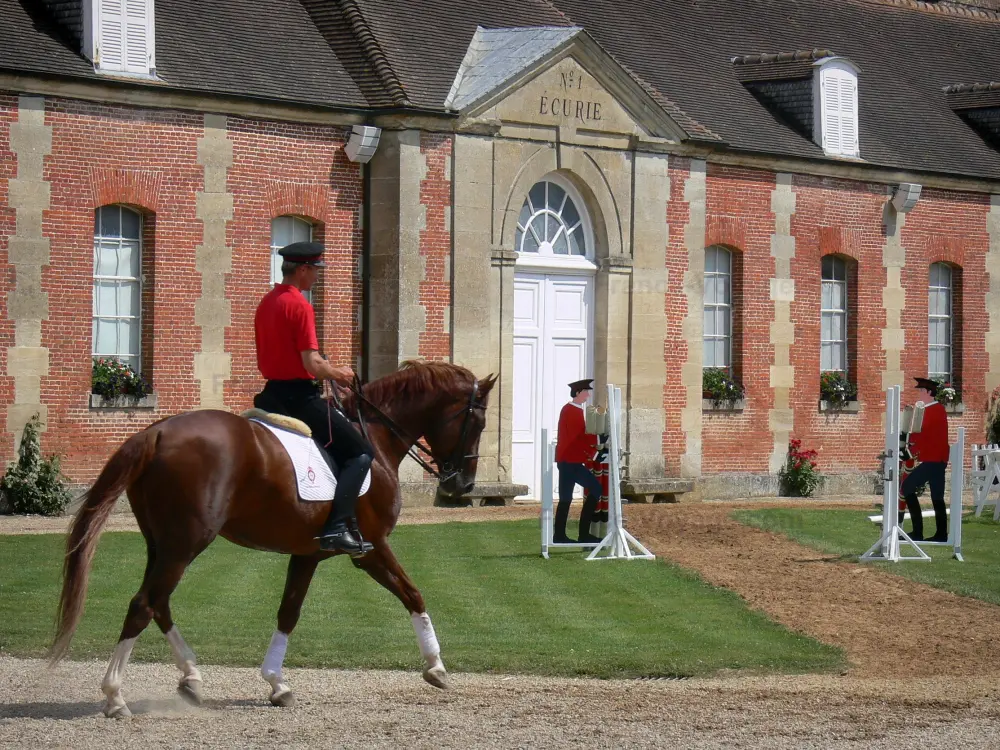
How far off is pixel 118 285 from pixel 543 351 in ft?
19.2

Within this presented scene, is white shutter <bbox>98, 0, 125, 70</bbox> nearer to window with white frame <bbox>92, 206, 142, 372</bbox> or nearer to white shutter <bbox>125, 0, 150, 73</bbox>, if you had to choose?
white shutter <bbox>125, 0, 150, 73</bbox>

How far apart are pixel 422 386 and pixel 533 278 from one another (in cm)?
1232

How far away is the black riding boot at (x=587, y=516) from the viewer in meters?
16.4

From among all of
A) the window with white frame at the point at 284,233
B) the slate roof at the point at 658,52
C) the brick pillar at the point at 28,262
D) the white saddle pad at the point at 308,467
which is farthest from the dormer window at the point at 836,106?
the white saddle pad at the point at 308,467

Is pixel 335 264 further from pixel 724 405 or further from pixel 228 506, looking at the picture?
pixel 228 506

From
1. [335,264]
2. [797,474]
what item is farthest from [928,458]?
[797,474]

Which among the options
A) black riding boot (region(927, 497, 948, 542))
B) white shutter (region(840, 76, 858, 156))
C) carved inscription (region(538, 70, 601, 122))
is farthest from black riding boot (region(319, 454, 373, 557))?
white shutter (region(840, 76, 858, 156))

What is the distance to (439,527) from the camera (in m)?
17.8

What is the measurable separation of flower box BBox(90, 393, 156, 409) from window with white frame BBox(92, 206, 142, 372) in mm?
452

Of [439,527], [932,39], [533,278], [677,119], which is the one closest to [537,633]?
[439,527]

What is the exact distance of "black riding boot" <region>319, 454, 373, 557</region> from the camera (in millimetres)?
8930

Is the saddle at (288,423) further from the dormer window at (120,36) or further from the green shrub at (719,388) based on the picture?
the green shrub at (719,388)

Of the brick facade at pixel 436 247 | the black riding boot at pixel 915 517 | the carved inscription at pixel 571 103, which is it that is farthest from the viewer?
the carved inscription at pixel 571 103

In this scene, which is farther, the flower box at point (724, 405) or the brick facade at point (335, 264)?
the flower box at point (724, 405)
